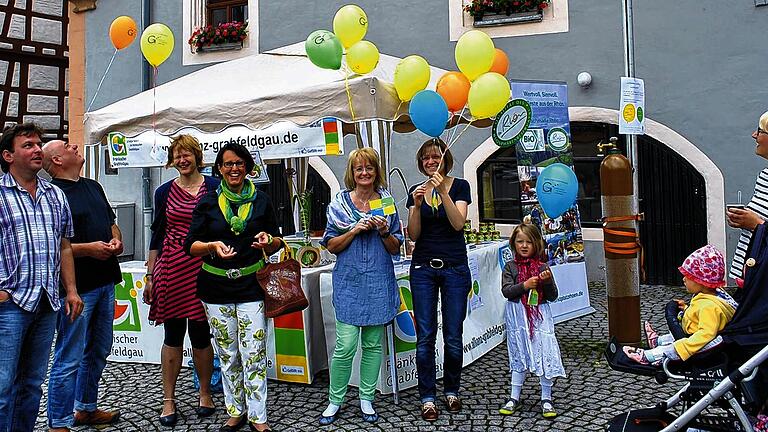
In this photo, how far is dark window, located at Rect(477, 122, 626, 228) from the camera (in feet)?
28.9

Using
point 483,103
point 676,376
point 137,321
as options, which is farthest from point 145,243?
point 676,376

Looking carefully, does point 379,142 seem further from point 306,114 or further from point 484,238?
point 484,238

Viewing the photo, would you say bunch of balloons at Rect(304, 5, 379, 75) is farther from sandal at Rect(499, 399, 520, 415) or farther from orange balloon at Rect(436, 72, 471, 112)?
sandal at Rect(499, 399, 520, 415)

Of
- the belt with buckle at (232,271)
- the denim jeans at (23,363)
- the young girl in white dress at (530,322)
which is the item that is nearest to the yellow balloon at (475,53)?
the young girl in white dress at (530,322)

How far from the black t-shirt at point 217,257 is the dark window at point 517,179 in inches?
215

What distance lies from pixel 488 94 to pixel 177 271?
7.77 feet

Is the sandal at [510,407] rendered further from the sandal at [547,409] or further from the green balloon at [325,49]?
the green balloon at [325,49]

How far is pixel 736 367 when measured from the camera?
3.09 m

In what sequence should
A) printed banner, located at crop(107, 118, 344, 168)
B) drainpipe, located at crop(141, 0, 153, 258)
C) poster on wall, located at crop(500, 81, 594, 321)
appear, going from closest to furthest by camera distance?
1. printed banner, located at crop(107, 118, 344, 168)
2. poster on wall, located at crop(500, 81, 594, 321)
3. drainpipe, located at crop(141, 0, 153, 258)

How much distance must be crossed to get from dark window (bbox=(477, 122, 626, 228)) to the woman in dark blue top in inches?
185

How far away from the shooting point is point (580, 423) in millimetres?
4020

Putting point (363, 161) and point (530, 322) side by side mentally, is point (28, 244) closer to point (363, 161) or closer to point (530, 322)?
point (363, 161)

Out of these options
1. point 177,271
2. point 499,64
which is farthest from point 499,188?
point 177,271

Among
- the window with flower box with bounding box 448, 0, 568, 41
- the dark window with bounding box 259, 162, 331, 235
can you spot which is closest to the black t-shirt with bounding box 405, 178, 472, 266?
the window with flower box with bounding box 448, 0, 568, 41
